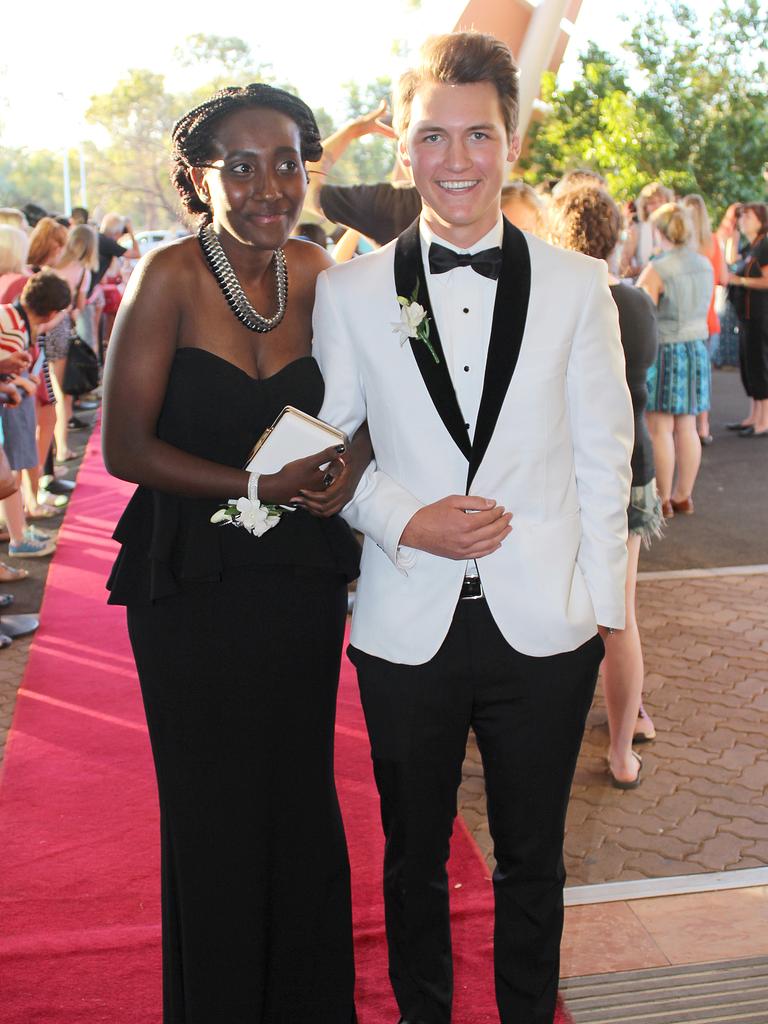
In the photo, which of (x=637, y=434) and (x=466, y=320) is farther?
(x=637, y=434)

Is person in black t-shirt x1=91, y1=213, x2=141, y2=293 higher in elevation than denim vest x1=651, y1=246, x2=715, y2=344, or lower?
lower

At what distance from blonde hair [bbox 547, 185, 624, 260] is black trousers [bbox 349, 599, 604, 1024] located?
2013mm

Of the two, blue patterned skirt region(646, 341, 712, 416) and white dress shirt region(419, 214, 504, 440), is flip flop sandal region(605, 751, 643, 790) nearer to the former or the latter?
white dress shirt region(419, 214, 504, 440)

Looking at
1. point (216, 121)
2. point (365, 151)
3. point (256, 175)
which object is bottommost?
point (365, 151)

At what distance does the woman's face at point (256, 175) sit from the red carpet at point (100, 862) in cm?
200

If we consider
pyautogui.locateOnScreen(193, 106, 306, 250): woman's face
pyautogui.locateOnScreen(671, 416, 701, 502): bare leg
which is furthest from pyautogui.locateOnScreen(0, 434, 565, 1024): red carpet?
pyautogui.locateOnScreen(671, 416, 701, 502): bare leg

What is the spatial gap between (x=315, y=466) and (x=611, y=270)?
2553 millimetres

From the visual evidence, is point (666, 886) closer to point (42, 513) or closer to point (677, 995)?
point (677, 995)

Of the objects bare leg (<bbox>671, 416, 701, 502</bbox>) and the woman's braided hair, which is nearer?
the woman's braided hair

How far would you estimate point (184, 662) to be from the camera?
2.45 metres

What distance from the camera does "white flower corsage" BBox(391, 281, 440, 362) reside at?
90.0 inches

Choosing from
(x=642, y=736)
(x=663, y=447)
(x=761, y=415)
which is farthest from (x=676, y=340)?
(x=642, y=736)

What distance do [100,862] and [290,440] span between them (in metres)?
2.05

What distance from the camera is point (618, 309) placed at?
3.84m
